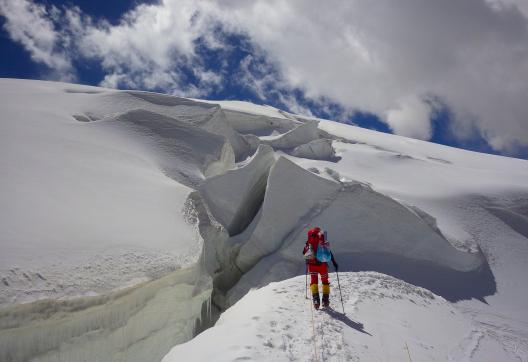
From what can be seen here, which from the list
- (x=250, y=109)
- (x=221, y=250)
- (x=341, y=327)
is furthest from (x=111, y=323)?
(x=250, y=109)

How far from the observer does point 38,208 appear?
18.6ft

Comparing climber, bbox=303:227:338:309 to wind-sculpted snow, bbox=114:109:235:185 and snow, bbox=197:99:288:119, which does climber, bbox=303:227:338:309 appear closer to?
wind-sculpted snow, bbox=114:109:235:185

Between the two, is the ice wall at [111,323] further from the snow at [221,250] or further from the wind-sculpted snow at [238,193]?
the wind-sculpted snow at [238,193]

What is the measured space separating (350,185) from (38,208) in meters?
5.90

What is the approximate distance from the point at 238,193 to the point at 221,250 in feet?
5.19

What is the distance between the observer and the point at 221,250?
837cm

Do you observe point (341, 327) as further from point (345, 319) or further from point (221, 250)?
point (221, 250)

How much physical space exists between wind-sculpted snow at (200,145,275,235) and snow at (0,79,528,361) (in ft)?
0.13

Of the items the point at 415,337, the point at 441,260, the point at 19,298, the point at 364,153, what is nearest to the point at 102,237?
the point at 19,298

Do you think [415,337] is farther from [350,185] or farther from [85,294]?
[350,185]

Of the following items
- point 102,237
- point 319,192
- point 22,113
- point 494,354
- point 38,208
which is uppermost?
point 22,113

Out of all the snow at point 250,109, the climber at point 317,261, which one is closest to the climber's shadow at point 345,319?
the climber at point 317,261

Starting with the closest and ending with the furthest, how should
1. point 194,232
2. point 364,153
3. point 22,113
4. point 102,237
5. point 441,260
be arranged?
point 102,237, point 194,232, point 441,260, point 22,113, point 364,153

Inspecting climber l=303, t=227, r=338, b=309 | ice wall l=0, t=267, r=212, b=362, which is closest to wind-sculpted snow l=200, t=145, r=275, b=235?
ice wall l=0, t=267, r=212, b=362
